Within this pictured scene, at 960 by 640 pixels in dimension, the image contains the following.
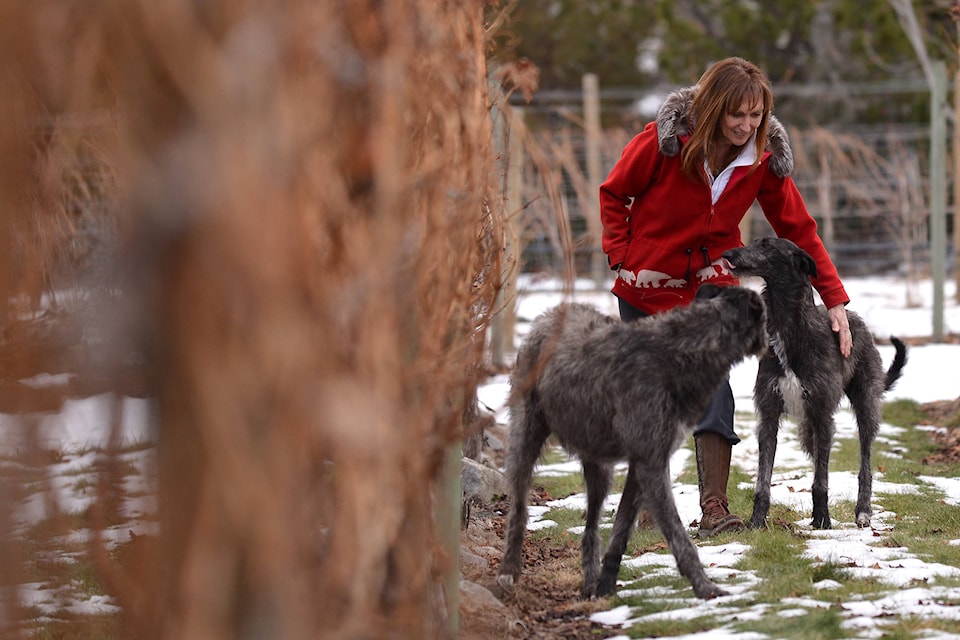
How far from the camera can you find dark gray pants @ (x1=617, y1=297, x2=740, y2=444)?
5.57 meters

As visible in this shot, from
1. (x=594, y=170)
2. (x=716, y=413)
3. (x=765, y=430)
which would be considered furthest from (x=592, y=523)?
(x=594, y=170)

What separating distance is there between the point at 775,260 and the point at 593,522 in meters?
1.80

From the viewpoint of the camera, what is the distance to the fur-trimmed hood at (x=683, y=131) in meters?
5.36

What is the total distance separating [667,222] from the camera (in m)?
5.48

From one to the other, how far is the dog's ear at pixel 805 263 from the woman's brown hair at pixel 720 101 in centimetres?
56

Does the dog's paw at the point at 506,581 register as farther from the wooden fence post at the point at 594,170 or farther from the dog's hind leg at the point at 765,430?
Result: the wooden fence post at the point at 594,170

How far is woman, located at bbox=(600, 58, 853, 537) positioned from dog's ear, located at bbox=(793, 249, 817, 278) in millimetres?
93

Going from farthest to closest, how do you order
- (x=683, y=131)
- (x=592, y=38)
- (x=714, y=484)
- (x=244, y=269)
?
1. (x=592, y=38)
2. (x=714, y=484)
3. (x=683, y=131)
4. (x=244, y=269)

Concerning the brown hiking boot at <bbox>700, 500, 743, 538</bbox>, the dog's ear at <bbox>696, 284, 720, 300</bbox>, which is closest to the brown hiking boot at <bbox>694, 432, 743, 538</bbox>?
the brown hiking boot at <bbox>700, 500, 743, 538</bbox>

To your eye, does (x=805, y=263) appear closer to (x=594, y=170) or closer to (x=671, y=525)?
(x=671, y=525)

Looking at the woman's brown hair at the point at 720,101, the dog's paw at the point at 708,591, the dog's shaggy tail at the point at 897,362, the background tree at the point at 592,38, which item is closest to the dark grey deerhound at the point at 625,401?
the dog's paw at the point at 708,591

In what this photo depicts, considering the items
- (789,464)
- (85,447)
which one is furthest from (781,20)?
(85,447)

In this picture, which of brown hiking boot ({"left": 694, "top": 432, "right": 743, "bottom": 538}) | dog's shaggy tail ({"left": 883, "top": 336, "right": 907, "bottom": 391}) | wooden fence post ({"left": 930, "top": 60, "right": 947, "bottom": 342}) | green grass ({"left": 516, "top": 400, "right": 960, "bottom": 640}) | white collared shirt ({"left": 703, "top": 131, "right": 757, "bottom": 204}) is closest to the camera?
green grass ({"left": 516, "top": 400, "right": 960, "bottom": 640})

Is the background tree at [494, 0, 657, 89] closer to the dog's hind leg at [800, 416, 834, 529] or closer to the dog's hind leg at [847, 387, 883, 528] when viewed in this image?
the dog's hind leg at [847, 387, 883, 528]
